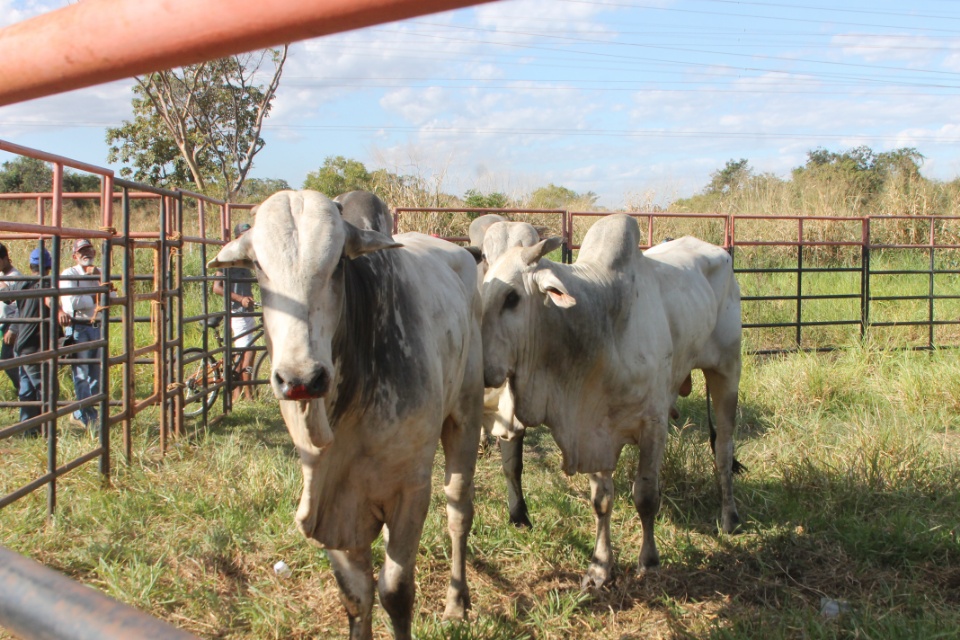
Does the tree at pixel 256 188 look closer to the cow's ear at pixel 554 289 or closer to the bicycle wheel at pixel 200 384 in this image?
the bicycle wheel at pixel 200 384

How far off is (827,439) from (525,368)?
312cm

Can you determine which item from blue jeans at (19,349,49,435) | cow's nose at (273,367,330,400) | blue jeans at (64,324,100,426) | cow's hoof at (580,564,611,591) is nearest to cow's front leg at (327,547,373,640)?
cow's nose at (273,367,330,400)

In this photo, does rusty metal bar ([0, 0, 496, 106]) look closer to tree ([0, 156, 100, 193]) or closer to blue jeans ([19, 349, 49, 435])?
blue jeans ([19, 349, 49, 435])

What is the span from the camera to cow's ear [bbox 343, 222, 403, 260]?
2.45m

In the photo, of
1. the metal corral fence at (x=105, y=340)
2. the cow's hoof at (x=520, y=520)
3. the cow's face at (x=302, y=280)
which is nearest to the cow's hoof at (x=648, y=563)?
the cow's hoof at (x=520, y=520)

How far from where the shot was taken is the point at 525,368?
161 inches

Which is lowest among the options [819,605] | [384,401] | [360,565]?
[819,605]

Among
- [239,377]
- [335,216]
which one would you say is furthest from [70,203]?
[335,216]

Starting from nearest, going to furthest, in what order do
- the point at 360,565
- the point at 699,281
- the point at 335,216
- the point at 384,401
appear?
the point at 335,216 → the point at 384,401 → the point at 360,565 → the point at 699,281

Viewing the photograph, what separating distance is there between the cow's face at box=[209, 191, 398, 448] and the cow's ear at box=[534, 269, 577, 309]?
→ 4.95 feet

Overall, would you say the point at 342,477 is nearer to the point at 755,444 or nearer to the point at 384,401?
the point at 384,401

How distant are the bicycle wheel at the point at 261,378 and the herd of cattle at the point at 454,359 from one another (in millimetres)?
3530

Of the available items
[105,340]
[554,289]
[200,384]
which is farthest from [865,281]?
[105,340]

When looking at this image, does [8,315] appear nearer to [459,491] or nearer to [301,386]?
[459,491]
